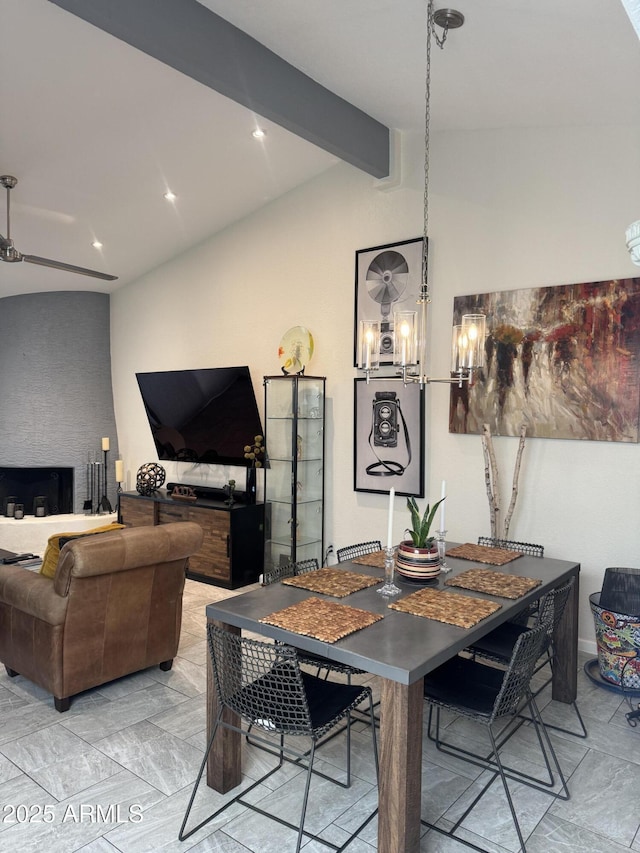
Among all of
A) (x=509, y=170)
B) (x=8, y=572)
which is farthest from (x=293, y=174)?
(x=8, y=572)

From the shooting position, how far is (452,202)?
4551 millimetres

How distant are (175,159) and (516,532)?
3580 millimetres

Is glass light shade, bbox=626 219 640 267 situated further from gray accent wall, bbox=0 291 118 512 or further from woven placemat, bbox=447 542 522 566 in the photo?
gray accent wall, bbox=0 291 118 512

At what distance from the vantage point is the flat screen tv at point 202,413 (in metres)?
5.73

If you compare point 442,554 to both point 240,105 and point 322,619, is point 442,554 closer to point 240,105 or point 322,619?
point 322,619

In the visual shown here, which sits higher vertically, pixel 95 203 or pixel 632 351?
pixel 95 203

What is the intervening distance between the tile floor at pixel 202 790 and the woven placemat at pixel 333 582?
74 centimetres

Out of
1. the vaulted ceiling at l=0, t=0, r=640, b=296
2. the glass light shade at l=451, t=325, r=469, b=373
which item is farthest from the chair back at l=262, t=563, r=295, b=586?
the vaulted ceiling at l=0, t=0, r=640, b=296

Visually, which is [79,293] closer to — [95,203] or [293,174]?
[95,203]

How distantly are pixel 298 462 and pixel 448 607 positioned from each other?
2918 mm

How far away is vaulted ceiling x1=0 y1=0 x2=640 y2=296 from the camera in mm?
2926

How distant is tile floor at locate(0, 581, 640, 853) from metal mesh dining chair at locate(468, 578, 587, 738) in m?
0.27

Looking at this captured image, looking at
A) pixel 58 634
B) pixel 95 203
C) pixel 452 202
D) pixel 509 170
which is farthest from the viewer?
pixel 95 203

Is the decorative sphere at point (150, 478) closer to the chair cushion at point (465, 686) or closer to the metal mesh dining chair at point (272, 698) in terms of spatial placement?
the metal mesh dining chair at point (272, 698)
